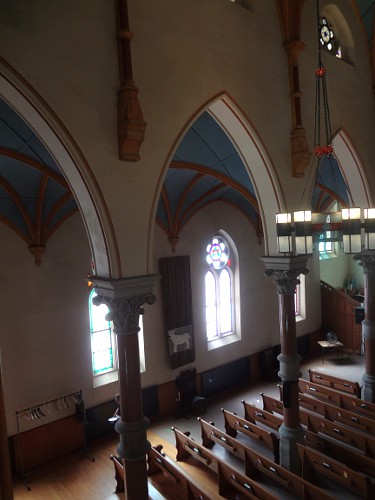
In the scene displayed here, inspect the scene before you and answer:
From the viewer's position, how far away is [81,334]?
34.3ft

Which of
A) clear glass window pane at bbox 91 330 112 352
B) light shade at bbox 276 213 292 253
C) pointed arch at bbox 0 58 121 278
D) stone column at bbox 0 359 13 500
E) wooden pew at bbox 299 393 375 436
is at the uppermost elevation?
pointed arch at bbox 0 58 121 278

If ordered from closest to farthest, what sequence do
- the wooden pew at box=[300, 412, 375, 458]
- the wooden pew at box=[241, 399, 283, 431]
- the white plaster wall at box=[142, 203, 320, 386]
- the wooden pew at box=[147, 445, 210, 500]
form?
the wooden pew at box=[147, 445, 210, 500], the wooden pew at box=[300, 412, 375, 458], the wooden pew at box=[241, 399, 283, 431], the white plaster wall at box=[142, 203, 320, 386]

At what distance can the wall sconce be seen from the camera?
19.9 feet

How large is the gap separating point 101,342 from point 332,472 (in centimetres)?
645

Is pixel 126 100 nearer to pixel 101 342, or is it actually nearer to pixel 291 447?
pixel 291 447

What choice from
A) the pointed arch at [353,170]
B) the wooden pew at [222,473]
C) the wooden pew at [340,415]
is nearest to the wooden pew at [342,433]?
the wooden pew at [340,415]

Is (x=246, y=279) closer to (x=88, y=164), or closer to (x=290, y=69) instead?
(x=290, y=69)

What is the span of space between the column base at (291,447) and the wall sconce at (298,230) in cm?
402

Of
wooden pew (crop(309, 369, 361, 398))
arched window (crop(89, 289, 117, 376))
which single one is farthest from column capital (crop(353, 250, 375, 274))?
arched window (crop(89, 289, 117, 376))

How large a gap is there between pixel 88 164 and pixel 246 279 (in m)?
10.0

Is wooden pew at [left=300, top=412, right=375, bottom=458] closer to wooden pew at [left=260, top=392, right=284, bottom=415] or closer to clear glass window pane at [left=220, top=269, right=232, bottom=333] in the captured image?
wooden pew at [left=260, top=392, right=284, bottom=415]

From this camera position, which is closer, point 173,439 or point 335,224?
point 335,224

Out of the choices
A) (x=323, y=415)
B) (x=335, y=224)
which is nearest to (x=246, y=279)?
(x=323, y=415)

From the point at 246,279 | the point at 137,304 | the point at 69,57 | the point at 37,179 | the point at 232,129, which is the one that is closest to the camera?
the point at 69,57
